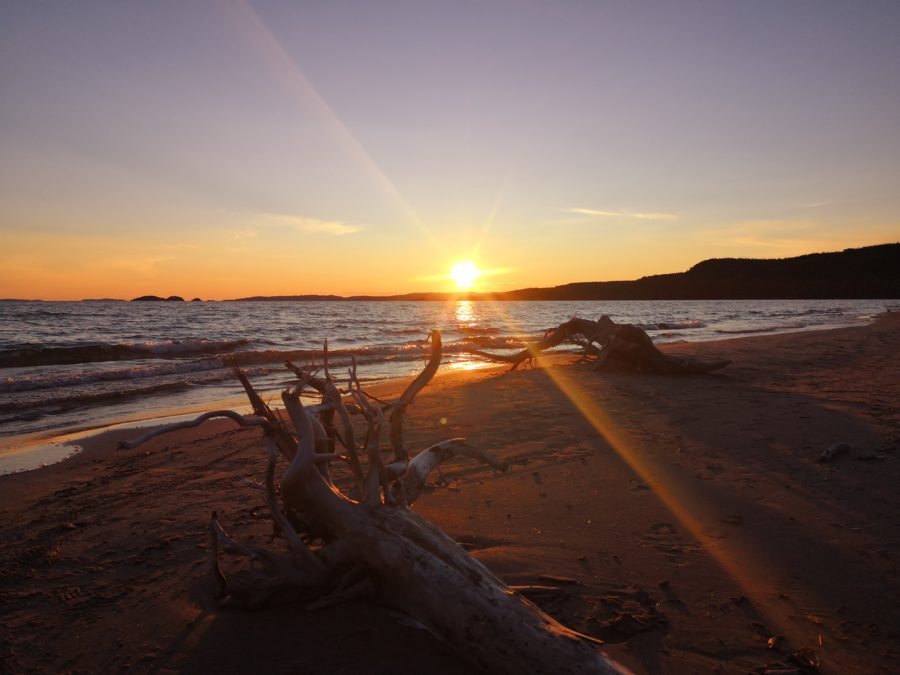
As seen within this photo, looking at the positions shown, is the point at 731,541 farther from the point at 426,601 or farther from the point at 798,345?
the point at 798,345

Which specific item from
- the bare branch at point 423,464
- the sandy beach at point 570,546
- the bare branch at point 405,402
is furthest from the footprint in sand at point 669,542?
the bare branch at point 405,402

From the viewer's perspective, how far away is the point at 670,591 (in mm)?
2736

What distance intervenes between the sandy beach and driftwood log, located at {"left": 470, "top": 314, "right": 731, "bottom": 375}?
3.10 meters

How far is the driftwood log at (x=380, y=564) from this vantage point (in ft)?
6.61

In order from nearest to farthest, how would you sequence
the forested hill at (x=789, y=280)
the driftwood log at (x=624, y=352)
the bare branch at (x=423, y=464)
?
the bare branch at (x=423, y=464) → the driftwood log at (x=624, y=352) → the forested hill at (x=789, y=280)

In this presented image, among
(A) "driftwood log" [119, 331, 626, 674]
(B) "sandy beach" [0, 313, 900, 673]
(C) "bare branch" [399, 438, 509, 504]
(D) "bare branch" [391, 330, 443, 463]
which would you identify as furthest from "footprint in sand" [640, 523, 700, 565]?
(D) "bare branch" [391, 330, 443, 463]

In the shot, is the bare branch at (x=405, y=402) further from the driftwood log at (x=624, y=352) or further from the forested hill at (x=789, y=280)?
the forested hill at (x=789, y=280)

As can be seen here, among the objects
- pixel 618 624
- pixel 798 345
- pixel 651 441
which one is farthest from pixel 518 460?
pixel 798 345

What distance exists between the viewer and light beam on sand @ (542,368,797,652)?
9.05 ft

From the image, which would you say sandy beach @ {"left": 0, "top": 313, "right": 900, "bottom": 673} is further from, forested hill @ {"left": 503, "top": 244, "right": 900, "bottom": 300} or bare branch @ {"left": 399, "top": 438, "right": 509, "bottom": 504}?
forested hill @ {"left": 503, "top": 244, "right": 900, "bottom": 300}

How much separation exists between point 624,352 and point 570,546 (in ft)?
24.6

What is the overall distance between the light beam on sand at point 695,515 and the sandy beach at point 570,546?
2cm

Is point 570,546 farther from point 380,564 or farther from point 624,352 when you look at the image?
point 624,352

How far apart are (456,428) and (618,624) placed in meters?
4.01
